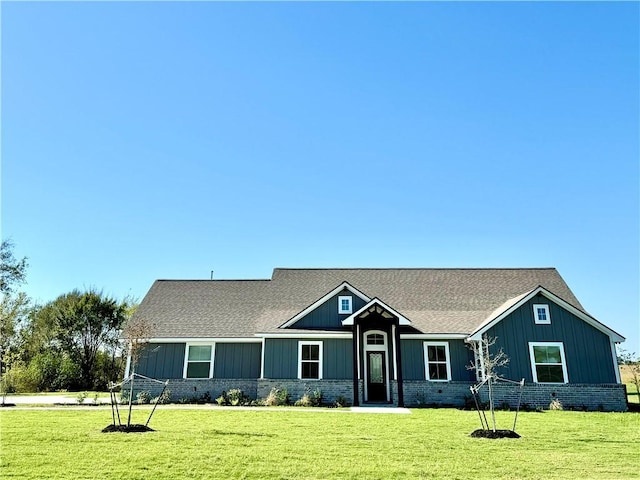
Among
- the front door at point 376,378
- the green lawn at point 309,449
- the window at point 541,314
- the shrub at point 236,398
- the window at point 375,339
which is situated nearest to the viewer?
the green lawn at point 309,449

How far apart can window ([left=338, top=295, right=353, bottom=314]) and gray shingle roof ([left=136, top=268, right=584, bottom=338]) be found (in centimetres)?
274

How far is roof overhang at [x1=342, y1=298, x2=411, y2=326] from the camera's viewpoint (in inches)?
825

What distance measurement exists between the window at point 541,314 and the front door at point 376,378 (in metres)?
7.25

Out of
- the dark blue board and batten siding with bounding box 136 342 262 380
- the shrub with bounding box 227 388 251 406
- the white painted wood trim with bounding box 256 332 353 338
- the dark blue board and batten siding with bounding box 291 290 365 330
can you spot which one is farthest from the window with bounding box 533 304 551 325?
the shrub with bounding box 227 388 251 406

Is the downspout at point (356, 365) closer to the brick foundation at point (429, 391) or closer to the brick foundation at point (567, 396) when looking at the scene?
the brick foundation at point (429, 391)

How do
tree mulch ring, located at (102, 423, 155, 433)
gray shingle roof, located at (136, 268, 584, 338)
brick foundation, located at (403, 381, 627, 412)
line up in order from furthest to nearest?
gray shingle roof, located at (136, 268, 584, 338) < brick foundation, located at (403, 381, 627, 412) < tree mulch ring, located at (102, 423, 155, 433)

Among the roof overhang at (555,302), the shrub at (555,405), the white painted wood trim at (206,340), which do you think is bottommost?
the shrub at (555,405)

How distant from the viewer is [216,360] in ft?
74.2

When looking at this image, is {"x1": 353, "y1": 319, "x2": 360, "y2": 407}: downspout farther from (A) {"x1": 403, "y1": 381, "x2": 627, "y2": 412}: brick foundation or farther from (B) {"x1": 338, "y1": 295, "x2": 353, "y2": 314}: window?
(A) {"x1": 403, "y1": 381, "x2": 627, "y2": 412}: brick foundation

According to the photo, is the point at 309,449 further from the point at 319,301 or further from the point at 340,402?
the point at 319,301

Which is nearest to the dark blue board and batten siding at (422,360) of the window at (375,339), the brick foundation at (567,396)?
the window at (375,339)

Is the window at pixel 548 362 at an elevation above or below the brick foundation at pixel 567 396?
above

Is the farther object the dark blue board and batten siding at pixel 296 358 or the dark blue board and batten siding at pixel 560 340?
the dark blue board and batten siding at pixel 296 358

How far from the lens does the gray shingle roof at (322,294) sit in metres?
23.3
